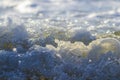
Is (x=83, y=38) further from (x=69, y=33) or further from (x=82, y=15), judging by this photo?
(x=82, y=15)

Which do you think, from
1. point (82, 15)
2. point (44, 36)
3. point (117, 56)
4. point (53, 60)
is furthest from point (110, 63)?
point (82, 15)

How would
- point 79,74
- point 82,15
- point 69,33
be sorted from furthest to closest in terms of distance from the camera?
point 82,15
point 69,33
point 79,74

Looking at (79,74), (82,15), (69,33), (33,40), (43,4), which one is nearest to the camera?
(79,74)

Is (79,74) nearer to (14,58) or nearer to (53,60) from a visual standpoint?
(53,60)

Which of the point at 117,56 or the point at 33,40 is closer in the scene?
the point at 117,56

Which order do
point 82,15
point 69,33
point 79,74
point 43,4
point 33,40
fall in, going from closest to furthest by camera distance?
point 79,74
point 33,40
point 69,33
point 82,15
point 43,4

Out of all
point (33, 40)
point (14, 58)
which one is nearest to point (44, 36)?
point (33, 40)

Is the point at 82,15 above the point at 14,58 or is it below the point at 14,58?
below

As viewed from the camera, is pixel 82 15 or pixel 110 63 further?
pixel 82 15

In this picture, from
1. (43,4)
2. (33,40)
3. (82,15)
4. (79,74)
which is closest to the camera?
(79,74)
